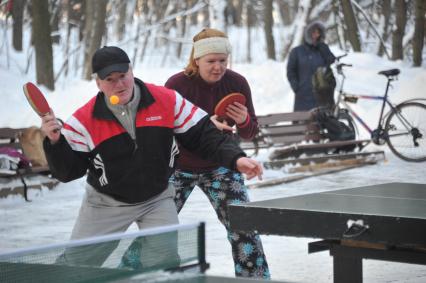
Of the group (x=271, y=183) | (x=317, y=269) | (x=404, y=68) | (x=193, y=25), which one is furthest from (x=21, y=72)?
(x=193, y=25)

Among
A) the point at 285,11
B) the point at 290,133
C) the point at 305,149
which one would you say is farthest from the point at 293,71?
the point at 285,11

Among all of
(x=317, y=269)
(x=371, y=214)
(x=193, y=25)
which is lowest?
(x=317, y=269)

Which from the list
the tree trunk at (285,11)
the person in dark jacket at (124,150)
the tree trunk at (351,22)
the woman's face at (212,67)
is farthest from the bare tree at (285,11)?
the person in dark jacket at (124,150)

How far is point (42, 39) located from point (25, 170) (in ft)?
41.8

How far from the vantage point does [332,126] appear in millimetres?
14891

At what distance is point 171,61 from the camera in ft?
164

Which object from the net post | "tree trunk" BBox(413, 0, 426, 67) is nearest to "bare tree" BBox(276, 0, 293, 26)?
"tree trunk" BBox(413, 0, 426, 67)

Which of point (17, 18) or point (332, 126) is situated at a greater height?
point (17, 18)

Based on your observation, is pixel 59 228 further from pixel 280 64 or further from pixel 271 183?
pixel 280 64

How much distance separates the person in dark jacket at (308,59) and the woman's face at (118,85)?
34.6 feet

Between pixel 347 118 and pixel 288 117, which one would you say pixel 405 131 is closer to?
pixel 347 118

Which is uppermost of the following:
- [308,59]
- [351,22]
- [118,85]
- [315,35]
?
[351,22]

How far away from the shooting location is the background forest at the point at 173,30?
27433 mm

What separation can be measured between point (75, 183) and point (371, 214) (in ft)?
30.1
